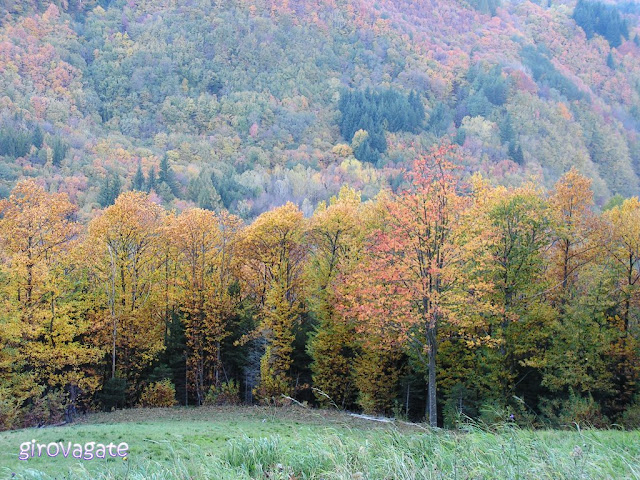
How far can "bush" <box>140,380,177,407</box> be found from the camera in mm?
32250

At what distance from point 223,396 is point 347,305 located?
13.0 metres

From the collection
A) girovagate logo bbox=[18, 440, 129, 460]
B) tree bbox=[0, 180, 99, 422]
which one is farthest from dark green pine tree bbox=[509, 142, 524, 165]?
girovagate logo bbox=[18, 440, 129, 460]

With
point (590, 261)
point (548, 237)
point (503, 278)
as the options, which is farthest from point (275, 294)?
point (590, 261)

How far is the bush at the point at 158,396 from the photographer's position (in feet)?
106

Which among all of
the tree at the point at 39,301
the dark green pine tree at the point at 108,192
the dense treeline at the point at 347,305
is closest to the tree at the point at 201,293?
the dense treeline at the point at 347,305

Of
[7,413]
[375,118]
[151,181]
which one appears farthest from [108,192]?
[375,118]

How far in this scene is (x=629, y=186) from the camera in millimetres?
140500

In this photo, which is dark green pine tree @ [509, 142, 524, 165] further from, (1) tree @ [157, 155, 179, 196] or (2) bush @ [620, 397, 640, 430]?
(2) bush @ [620, 397, 640, 430]

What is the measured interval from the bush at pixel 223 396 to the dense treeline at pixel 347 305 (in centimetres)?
12

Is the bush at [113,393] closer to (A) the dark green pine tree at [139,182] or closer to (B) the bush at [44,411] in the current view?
(B) the bush at [44,411]

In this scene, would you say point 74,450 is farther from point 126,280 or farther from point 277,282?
point 277,282

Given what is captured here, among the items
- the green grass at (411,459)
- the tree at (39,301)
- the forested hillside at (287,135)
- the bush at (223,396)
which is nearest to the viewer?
the green grass at (411,459)

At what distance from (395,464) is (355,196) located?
37057 millimetres

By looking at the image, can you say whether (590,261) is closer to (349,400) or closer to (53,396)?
(349,400)
